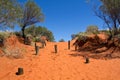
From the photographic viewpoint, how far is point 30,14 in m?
30.8

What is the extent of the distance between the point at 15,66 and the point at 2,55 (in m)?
3.33

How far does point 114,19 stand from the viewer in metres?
23.0

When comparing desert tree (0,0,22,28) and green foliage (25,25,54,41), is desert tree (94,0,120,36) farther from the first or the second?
green foliage (25,25,54,41)

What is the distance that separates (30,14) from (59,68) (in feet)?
51.1

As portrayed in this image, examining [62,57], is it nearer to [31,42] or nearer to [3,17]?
[3,17]

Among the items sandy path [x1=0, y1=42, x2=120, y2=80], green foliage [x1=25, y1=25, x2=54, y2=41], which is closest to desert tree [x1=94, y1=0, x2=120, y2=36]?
sandy path [x1=0, y1=42, x2=120, y2=80]

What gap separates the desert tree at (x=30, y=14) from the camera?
100ft

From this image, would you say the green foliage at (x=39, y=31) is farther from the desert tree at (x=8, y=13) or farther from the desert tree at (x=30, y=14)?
the desert tree at (x=8, y=13)

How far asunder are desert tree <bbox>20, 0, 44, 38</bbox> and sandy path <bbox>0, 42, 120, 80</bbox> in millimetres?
10935

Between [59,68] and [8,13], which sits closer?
[59,68]

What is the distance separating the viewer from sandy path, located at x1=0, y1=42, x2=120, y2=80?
1497 centimetres

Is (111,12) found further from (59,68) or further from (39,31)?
(39,31)

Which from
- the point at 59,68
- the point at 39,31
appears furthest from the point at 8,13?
the point at 39,31

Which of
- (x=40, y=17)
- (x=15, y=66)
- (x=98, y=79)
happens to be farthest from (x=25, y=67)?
(x=40, y=17)
